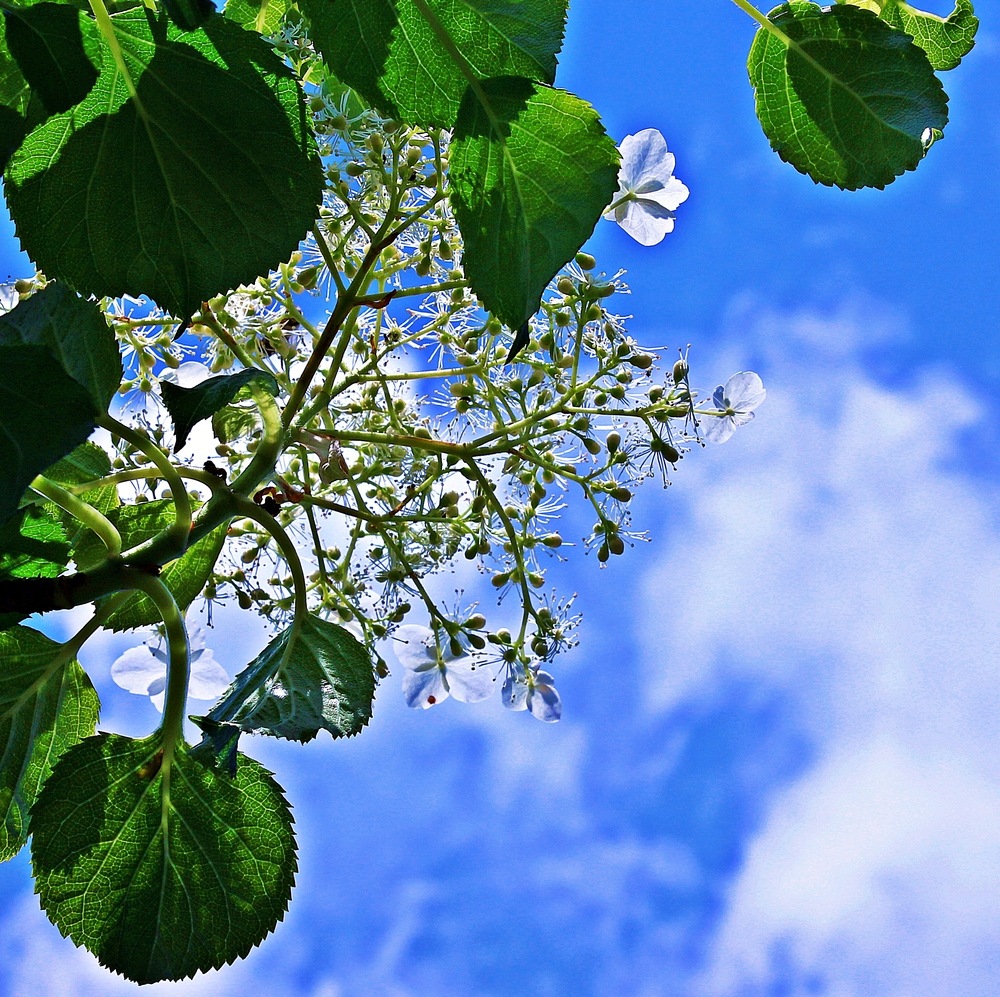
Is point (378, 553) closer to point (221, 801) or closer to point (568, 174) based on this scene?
point (221, 801)

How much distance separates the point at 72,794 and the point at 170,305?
19.3 inches

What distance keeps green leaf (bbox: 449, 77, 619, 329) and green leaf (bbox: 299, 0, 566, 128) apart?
0.04 metres

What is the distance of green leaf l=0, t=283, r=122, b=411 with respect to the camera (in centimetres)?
82

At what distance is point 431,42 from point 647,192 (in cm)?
61

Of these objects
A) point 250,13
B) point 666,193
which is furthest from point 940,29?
point 250,13

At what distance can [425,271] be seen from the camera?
1.30 meters

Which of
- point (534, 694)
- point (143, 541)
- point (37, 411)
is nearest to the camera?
point (37, 411)

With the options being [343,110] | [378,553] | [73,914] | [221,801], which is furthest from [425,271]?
[73,914]

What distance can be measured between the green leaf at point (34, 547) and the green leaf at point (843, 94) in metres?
0.75

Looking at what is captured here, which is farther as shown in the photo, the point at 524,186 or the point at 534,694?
the point at 534,694

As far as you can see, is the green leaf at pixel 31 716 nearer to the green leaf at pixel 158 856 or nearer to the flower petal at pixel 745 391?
the green leaf at pixel 158 856

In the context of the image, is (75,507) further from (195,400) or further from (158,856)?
(158,856)

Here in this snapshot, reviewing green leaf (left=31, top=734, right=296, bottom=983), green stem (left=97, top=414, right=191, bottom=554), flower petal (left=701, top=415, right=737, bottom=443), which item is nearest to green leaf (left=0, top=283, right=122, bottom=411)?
green stem (left=97, top=414, right=191, bottom=554)

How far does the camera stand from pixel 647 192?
4.61ft
